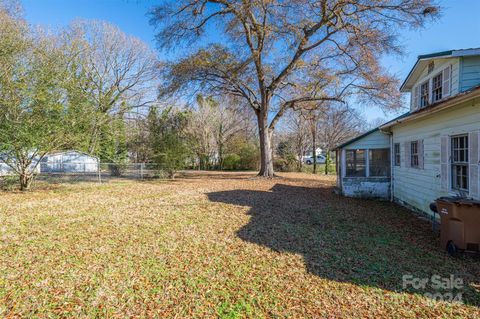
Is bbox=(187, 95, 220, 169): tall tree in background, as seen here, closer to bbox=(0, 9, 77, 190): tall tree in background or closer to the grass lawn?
bbox=(0, 9, 77, 190): tall tree in background

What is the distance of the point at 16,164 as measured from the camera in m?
9.60

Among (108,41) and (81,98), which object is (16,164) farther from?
(108,41)

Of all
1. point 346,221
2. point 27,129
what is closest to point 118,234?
point 346,221

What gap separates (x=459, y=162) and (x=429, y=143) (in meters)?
1.32

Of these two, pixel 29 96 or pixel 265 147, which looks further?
pixel 265 147

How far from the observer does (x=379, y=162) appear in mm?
9812

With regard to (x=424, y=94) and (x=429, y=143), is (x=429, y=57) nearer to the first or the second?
(x=424, y=94)

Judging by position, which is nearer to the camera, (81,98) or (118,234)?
(118,234)

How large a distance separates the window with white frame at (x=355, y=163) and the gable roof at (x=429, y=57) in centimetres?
295

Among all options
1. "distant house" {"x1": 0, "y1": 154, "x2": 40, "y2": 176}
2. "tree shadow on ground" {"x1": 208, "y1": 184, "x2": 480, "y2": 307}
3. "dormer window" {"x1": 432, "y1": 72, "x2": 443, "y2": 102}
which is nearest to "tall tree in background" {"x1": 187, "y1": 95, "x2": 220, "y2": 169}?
"distant house" {"x1": 0, "y1": 154, "x2": 40, "y2": 176}

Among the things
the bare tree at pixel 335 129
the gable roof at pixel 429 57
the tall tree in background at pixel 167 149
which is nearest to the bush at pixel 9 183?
the tall tree in background at pixel 167 149

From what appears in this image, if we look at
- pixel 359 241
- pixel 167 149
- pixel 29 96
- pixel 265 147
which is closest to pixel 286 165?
pixel 265 147

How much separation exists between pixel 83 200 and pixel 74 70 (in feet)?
17.3

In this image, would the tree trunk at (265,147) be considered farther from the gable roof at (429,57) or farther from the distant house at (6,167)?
the distant house at (6,167)
